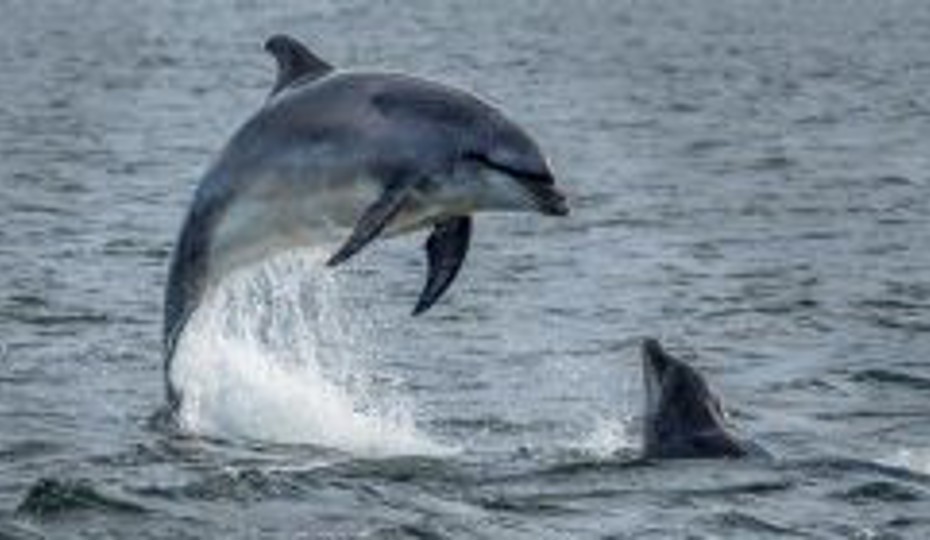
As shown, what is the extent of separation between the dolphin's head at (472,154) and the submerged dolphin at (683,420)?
2718mm

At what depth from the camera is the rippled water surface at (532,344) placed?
1661 centimetres

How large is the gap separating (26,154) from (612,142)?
10.5 m

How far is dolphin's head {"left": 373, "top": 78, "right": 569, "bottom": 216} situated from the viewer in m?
16.0

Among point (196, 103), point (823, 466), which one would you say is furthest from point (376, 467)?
point (196, 103)

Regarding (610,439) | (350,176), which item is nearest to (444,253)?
(350,176)

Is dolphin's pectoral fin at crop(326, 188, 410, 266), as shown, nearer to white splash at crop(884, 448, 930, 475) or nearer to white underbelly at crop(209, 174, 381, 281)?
white underbelly at crop(209, 174, 381, 281)

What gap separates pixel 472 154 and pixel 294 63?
5.97 feet

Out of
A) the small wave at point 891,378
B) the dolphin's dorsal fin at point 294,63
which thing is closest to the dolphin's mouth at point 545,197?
the dolphin's dorsal fin at point 294,63

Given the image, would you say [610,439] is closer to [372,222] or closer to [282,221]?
[282,221]

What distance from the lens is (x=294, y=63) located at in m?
17.5

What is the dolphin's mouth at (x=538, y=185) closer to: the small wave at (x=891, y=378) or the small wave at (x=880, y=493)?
the small wave at (x=880, y=493)

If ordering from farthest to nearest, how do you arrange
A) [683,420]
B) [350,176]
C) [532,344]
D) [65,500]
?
[532,344], [683,420], [350,176], [65,500]

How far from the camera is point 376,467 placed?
58.7 feet

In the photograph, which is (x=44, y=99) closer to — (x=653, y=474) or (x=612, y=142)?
(x=612, y=142)
